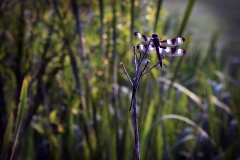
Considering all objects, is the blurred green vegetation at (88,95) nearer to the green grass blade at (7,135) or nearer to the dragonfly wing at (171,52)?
the green grass blade at (7,135)

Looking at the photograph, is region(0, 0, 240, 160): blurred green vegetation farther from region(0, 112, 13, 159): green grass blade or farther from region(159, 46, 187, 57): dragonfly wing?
region(159, 46, 187, 57): dragonfly wing

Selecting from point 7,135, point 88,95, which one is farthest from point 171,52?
point 88,95

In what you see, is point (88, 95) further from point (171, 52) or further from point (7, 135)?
point (171, 52)

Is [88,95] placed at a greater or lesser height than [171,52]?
greater

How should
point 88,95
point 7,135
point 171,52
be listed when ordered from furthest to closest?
1. point 88,95
2. point 7,135
3. point 171,52

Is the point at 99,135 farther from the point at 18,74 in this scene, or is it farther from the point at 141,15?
the point at 141,15

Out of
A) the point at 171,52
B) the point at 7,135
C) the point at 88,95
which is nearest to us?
the point at 171,52

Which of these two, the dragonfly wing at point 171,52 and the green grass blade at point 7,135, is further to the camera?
the green grass blade at point 7,135

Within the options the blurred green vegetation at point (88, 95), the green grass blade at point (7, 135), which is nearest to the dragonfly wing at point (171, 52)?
the green grass blade at point (7, 135)

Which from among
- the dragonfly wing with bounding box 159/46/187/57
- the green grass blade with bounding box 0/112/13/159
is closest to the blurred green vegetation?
the green grass blade with bounding box 0/112/13/159
